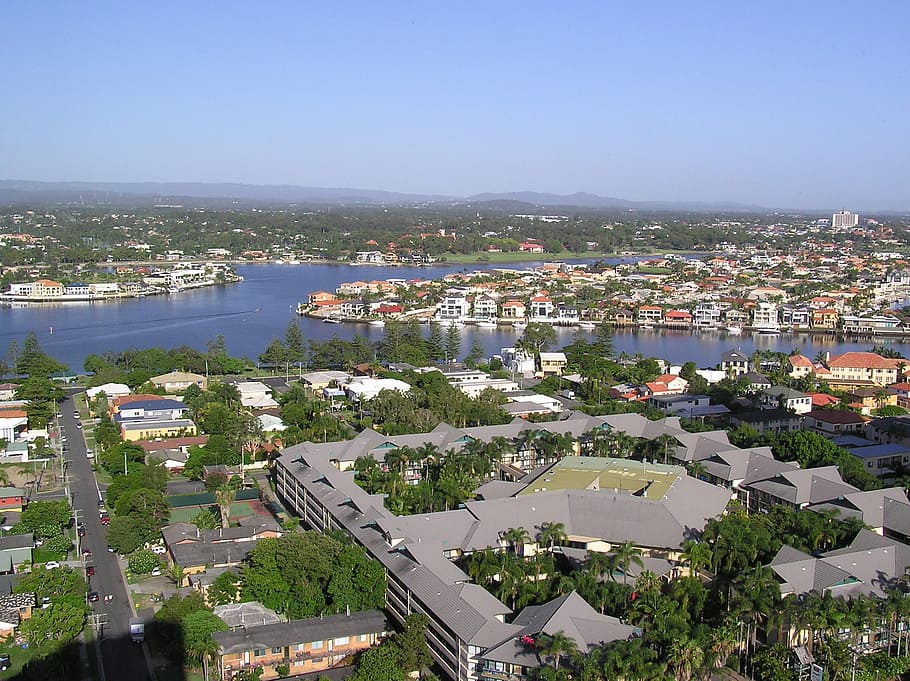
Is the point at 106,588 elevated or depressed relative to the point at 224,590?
depressed

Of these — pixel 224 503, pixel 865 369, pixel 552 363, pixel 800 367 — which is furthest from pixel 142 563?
pixel 865 369

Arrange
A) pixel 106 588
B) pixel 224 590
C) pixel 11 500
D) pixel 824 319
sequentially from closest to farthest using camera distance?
pixel 224 590
pixel 106 588
pixel 11 500
pixel 824 319

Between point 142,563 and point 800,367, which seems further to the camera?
point 800,367

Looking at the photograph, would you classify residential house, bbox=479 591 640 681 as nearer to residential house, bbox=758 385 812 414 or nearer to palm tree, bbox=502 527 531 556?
palm tree, bbox=502 527 531 556

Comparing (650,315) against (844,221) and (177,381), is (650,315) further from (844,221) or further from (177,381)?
(844,221)

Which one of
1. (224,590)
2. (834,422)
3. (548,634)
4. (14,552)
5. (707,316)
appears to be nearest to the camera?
(548,634)

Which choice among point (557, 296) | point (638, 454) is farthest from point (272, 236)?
point (638, 454)
